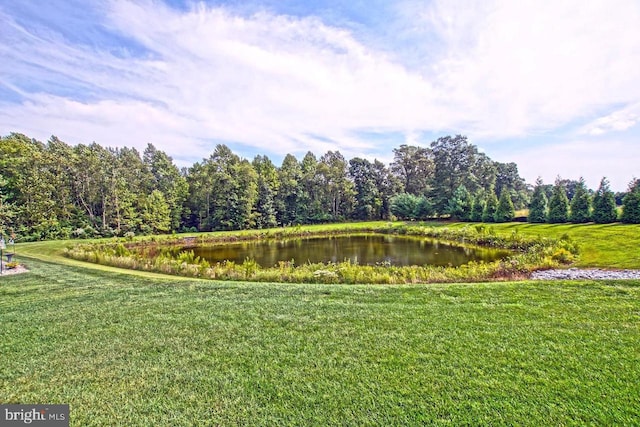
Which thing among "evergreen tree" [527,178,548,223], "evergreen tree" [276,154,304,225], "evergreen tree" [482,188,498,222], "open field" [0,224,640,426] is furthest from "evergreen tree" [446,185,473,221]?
"open field" [0,224,640,426]

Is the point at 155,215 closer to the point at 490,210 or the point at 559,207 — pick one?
the point at 490,210

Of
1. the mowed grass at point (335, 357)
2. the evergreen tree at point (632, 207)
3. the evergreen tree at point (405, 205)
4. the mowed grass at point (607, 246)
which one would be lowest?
the mowed grass at point (335, 357)

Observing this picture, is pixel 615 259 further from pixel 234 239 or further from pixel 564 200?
pixel 234 239

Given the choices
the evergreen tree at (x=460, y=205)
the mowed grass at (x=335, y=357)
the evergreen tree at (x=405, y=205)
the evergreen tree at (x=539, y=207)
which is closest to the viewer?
the mowed grass at (x=335, y=357)

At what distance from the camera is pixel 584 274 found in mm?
7949

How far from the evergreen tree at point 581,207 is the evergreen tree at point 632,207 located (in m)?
2.35

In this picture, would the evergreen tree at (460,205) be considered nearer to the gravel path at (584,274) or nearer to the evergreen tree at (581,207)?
the evergreen tree at (581,207)

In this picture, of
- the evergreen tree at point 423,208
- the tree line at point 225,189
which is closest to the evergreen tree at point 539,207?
the tree line at point 225,189

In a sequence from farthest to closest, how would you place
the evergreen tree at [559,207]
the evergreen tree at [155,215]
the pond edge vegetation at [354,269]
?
the evergreen tree at [155,215]
the evergreen tree at [559,207]
the pond edge vegetation at [354,269]

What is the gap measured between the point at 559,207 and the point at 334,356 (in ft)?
81.9

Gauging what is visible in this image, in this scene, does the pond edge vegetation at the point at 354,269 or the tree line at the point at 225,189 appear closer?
the pond edge vegetation at the point at 354,269

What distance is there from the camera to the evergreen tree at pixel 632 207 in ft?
55.5

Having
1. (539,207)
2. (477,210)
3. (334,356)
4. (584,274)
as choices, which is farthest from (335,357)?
(477,210)

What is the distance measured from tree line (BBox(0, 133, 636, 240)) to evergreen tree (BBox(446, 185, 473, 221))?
102 millimetres
